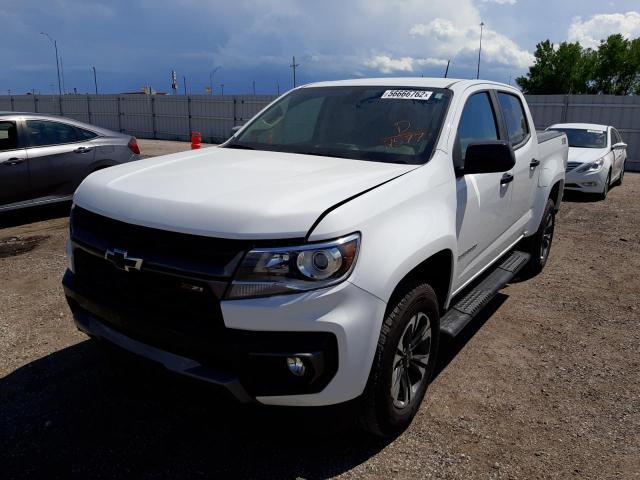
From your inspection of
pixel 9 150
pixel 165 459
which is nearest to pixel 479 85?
pixel 165 459

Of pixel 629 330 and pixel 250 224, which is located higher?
pixel 250 224

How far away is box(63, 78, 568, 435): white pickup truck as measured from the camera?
2.12m

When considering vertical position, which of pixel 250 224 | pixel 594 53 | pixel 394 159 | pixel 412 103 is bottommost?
pixel 250 224

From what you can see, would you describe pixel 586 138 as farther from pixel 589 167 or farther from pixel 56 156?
pixel 56 156

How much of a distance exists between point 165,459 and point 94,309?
2.72ft

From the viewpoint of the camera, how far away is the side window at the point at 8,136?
279 inches

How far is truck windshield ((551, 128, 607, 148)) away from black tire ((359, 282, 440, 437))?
10.5 m

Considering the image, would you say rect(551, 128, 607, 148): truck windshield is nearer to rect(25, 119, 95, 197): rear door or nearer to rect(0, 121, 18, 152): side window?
rect(25, 119, 95, 197): rear door

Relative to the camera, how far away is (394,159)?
305 centimetres

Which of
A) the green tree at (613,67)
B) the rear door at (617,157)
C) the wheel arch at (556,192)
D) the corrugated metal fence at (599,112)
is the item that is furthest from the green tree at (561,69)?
the wheel arch at (556,192)

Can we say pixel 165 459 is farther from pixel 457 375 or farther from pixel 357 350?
pixel 457 375

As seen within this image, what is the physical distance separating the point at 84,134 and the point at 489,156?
6781 millimetres

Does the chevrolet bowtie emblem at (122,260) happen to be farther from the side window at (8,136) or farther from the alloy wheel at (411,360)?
the side window at (8,136)

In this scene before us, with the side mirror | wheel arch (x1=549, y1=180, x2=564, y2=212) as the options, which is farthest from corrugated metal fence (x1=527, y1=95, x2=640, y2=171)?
the side mirror
